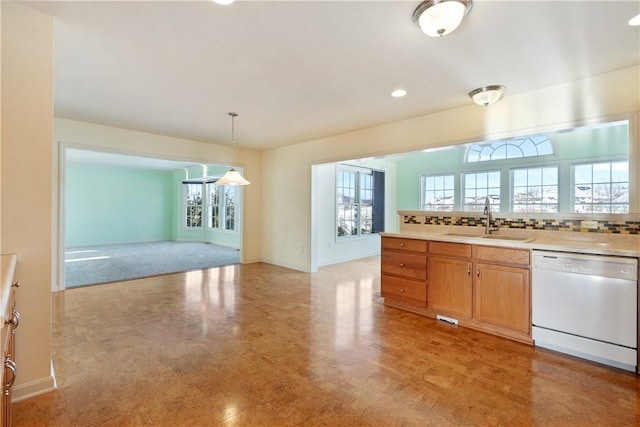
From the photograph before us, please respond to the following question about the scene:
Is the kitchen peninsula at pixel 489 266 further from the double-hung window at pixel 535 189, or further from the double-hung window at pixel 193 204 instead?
the double-hung window at pixel 193 204

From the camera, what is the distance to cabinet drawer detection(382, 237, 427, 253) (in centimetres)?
346

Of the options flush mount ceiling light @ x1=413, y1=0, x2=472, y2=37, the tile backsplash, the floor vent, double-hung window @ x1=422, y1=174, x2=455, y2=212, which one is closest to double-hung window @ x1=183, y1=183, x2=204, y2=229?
double-hung window @ x1=422, y1=174, x2=455, y2=212

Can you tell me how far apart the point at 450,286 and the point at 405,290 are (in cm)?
56

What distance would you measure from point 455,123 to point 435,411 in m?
3.12

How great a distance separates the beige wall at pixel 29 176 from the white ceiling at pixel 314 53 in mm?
259

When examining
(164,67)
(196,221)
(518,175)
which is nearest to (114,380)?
(164,67)

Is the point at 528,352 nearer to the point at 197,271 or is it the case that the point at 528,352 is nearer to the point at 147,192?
the point at 197,271

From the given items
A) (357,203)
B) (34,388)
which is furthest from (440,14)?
(357,203)

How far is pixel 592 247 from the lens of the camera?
8.23 feet

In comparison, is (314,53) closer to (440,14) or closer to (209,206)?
(440,14)

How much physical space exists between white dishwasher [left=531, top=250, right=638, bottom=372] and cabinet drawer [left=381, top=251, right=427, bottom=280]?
3.53ft

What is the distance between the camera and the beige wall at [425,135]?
2.69 meters

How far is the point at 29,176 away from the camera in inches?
74.8

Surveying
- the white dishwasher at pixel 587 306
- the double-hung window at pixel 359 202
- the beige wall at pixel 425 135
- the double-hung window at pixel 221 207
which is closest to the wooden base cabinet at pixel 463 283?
the white dishwasher at pixel 587 306
